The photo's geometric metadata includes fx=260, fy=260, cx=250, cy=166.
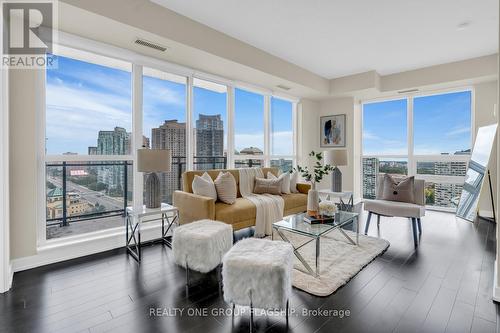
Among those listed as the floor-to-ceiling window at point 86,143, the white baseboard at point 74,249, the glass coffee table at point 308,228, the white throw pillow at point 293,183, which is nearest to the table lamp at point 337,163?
the white throw pillow at point 293,183

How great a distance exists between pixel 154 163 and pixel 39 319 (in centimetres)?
166

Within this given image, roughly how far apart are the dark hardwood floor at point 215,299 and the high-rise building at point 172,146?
124 cm

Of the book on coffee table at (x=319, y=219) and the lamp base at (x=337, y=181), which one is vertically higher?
the lamp base at (x=337, y=181)

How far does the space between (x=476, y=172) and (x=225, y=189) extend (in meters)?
4.37

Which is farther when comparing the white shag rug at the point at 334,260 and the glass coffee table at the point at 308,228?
the glass coffee table at the point at 308,228

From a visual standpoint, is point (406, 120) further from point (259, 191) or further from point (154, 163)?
point (154, 163)

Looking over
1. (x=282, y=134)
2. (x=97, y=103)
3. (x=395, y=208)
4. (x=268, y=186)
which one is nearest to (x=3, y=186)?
(x=97, y=103)

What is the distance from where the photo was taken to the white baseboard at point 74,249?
259 cm

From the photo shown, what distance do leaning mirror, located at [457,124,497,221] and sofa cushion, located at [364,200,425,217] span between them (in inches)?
71.2

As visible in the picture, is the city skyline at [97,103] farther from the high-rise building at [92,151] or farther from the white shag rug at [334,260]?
the white shag rug at [334,260]

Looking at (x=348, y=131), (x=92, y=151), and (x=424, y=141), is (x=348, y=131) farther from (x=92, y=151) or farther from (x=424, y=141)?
(x=92, y=151)

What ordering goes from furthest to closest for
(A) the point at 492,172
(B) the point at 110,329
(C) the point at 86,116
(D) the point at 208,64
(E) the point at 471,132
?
(E) the point at 471,132, (A) the point at 492,172, (D) the point at 208,64, (C) the point at 86,116, (B) the point at 110,329

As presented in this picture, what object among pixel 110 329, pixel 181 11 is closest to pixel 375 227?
pixel 110 329

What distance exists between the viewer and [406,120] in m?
Result: 5.77
